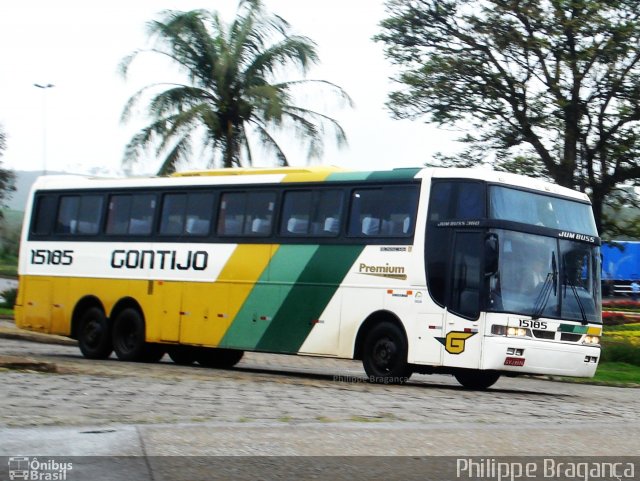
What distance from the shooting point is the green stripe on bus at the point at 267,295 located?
795 inches

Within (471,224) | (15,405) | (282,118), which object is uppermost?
(282,118)

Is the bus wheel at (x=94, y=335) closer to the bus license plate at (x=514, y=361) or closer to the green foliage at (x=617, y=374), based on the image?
the bus license plate at (x=514, y=361)

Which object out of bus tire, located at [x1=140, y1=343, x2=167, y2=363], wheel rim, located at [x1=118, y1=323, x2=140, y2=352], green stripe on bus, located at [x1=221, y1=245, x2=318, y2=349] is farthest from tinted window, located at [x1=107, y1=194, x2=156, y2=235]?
green stripe on bus, located at [x1=221, y1=245, x2=318, y2=349]

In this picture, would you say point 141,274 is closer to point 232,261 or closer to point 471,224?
point 232,261

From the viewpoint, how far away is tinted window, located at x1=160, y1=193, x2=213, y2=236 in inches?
868

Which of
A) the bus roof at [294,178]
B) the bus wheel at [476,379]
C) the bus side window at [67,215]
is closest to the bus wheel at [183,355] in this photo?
the bus side window at [67,215]

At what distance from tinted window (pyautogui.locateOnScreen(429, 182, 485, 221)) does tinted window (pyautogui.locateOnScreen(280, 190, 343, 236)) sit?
1960 mm

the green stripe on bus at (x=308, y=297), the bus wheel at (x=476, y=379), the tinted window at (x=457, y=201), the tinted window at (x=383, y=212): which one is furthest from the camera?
the green stripe on bus at (x=308, y=297)

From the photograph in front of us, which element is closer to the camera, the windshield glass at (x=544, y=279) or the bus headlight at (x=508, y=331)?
the bus headlight at (x=508, y=331)

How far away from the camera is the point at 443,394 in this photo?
53.6ft

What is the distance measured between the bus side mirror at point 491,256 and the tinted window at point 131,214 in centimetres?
792

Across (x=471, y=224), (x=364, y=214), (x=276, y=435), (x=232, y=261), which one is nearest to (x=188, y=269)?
(x=232, y=261)

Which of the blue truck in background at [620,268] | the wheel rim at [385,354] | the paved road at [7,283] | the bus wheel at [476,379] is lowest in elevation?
the bus wheel at [476,379]

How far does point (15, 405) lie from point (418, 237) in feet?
27.5
